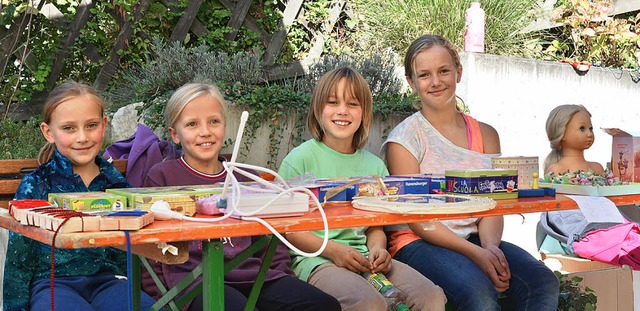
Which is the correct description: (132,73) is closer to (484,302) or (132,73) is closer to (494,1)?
(494,1)

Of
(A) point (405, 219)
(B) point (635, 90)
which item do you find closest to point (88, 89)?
(A) point (405, 219)

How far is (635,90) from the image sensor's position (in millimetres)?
7422

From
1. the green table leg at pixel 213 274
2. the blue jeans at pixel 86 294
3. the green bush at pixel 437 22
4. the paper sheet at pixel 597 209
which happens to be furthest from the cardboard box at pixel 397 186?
the green bush at pixel 437 22

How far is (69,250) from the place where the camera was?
2.71m

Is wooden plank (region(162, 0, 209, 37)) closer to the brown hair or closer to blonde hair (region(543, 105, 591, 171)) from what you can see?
blonde hair (region(543, 105, 591, 171))

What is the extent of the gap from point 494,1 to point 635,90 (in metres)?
1.53

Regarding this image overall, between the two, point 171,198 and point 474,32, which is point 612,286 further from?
point 474,32

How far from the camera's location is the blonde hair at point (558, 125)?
435cm

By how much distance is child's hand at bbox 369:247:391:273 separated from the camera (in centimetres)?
298

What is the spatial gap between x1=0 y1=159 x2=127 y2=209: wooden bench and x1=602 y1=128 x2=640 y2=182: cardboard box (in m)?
2.14

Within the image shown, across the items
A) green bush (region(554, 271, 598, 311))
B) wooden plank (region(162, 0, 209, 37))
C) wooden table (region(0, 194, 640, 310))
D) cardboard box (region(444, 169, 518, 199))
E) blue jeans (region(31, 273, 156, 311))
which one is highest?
wooden plank (region(162, 0, 209, 37))

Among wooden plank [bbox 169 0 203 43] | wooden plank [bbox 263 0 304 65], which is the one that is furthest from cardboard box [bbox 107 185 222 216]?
wooden plank [bbox 263 0 304 65]

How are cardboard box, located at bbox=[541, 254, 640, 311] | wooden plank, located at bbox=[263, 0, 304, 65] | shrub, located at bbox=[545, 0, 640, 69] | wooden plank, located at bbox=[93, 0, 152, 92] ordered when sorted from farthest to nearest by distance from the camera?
shrub, located at bbox=[545, 0, 640, 69]
wooden plank, located at bbox=[263, 0, 304, 65]
wooden plank, located at bbox=[93, 0, 152, 92]
cardboard box, located at bbox=[541, 254, 640, 311]

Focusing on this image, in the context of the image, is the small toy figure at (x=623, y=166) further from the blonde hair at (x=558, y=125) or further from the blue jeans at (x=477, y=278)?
the blonde hair at (x=558, y=125)
